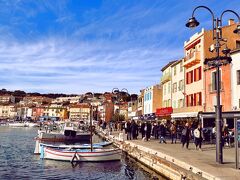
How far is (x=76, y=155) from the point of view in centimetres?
2723

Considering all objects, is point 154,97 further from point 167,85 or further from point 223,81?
point 223,81

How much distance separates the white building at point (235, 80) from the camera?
33250 millimetres

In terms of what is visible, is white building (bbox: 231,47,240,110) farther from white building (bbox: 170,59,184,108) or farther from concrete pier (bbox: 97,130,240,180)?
white building (bbox: 170,59,184,108)

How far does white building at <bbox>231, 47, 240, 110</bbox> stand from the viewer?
33.2 meters

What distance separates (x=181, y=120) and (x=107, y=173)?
21.0 metres

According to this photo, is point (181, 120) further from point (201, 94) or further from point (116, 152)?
point (116, 152)

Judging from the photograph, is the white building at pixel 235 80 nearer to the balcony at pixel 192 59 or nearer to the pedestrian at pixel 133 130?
the balcony at pixel 192 59

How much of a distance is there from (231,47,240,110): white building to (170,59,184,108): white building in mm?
14864

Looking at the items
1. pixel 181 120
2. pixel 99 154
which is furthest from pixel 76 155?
pixel 181 120

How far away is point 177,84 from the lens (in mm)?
51781

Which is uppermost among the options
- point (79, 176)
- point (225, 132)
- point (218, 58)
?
point (218, 58)

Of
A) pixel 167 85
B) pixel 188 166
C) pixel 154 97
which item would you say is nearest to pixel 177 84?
pixel 167 85

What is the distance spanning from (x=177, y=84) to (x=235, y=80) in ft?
60.2

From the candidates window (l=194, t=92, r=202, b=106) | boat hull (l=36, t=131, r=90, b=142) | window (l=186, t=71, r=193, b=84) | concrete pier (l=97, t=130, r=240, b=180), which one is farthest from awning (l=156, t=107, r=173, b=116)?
concrete pier (l=97, t=130, r=240, b=180)
